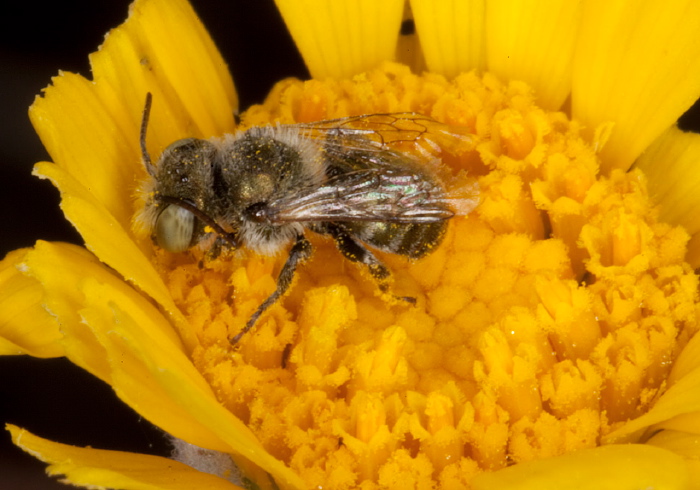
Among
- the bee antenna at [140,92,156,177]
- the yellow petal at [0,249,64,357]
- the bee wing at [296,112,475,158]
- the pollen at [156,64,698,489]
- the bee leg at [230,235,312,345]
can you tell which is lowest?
the pollen at [156,64,698,489]

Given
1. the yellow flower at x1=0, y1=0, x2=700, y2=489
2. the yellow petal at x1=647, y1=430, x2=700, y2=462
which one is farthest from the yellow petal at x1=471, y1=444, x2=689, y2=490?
the yellow petal at x1=647, y1=430, x2=700, y2=462

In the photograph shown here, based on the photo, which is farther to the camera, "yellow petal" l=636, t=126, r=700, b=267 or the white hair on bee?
"yellow petal" l=636, t=126, r=700, b=267

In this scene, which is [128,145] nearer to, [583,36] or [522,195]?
[522,195]

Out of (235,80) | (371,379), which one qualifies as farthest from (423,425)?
(235,80)

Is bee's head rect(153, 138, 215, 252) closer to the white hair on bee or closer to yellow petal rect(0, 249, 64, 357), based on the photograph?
the white hair on bee

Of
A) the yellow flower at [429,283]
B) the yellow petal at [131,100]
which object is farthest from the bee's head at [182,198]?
the yellow petal at [131,100]

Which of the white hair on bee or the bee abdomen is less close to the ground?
the white hair on bee

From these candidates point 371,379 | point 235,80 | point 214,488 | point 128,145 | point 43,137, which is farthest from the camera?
point 235,80

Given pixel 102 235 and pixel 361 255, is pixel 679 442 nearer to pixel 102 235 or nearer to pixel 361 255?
pixel 361 255
